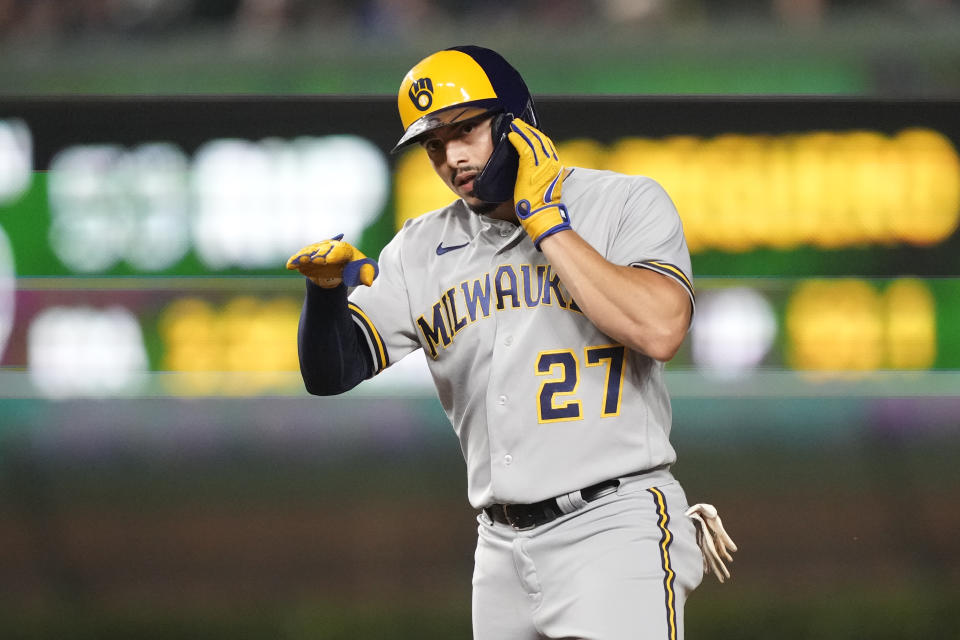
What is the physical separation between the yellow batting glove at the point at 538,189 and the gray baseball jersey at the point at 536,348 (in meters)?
0.16

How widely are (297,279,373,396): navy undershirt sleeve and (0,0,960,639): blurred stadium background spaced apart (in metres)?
2.18

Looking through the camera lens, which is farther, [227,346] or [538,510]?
[227,346]

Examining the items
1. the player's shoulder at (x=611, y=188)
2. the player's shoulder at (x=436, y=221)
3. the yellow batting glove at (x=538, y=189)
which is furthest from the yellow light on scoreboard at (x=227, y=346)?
the yellow batting glove at (x=538, y=189)

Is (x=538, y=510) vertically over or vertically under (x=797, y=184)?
under

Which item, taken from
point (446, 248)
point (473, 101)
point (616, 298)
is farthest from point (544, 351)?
point (473, 101)

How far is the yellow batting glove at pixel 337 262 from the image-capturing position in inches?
75.7

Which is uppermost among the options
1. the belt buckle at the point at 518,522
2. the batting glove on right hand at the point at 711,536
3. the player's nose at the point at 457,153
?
the player's nose at the point at 457,153

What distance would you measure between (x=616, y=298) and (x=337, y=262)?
0.46 m

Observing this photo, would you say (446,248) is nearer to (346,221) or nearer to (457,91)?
(457,91)

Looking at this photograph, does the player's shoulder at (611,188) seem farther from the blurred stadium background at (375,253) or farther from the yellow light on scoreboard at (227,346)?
the yellow light on scoreboard at (227,346)

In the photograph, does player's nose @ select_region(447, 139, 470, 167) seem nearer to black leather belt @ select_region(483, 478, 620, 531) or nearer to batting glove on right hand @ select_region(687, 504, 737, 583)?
black leather belt @ select_region(483, 478, 620, 531)

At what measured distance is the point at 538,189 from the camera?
1931 mm

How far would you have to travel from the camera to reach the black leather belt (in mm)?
1989

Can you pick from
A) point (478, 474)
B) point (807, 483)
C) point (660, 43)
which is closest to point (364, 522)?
point (807, 483)
